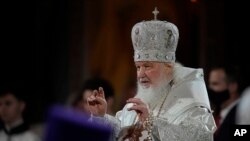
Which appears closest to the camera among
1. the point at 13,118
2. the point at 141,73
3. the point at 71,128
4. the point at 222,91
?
the point at 71,128

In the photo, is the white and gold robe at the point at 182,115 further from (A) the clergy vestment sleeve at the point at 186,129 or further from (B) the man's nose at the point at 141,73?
(B) the man's nose at the point at 141,73

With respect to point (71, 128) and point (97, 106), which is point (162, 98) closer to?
point (97, 106)

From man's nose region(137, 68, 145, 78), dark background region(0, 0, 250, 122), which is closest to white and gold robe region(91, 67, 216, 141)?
man's nose region(137, 68, 145, 78)

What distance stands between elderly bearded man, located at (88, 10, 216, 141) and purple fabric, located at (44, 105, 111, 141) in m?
2.80

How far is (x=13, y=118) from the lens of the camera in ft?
26.2

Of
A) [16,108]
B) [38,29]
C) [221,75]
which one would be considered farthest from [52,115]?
[38,29]

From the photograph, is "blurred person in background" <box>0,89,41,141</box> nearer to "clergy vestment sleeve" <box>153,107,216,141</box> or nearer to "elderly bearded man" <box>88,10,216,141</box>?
"elderly bearded man" <box>88,10,216,141</box>

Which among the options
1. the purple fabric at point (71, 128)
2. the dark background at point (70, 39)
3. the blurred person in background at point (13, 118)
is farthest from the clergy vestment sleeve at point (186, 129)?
the dark background at point (70, 39)

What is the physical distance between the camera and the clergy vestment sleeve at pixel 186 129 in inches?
219

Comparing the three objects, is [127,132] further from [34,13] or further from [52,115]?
[34,13]

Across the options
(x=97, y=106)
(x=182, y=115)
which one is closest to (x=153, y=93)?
(x=182, y=115)

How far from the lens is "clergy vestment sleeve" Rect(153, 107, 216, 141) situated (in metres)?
5.55

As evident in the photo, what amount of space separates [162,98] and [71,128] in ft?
11.5

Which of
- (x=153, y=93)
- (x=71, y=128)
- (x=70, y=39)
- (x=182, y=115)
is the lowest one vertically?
(x=70, y=39)
